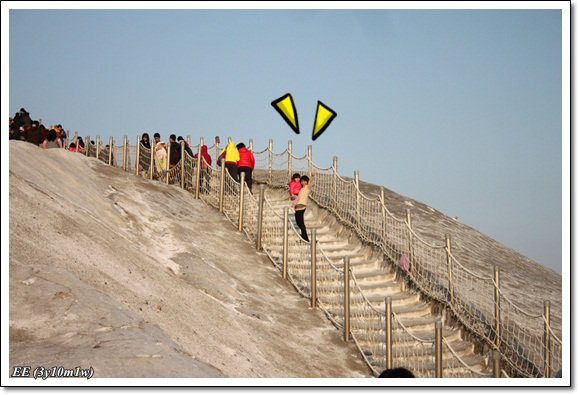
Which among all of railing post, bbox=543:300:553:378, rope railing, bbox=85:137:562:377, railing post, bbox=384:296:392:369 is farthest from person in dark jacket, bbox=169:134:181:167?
railing post, bbox=543:300:553:378

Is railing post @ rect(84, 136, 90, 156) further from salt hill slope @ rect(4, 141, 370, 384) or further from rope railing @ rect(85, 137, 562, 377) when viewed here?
salt hill slope @ rect(4, 141, 370, 384)

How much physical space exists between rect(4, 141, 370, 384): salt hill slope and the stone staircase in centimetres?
55

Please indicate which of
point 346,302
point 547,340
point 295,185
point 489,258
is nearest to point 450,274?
point 346,302

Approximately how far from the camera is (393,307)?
1456cm

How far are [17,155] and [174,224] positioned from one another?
3.18 m

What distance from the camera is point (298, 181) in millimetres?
19516

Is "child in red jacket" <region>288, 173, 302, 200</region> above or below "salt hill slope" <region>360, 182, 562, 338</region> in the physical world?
above

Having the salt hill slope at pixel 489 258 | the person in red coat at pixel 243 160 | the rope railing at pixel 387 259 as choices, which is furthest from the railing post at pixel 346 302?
the person in red coat at pixel 243 160

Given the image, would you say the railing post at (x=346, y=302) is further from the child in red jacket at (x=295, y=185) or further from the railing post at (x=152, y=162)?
the railing post at (x=152, y=162)

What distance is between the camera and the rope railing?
12.6m

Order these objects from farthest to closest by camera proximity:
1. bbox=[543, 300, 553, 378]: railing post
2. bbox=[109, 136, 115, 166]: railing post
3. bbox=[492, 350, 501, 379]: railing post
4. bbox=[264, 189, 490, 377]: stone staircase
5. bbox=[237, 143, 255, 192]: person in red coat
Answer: bbox=[109, 136, 115, 166]: railing post → bbox=[237, 143, 255, 192]: person in red coat → bbox=[264, 189, 490, 377]: stone staircase → bbox=[543, 300, 553, 378]: railing post → bbox=[492, 350, 501, 379]: railing post

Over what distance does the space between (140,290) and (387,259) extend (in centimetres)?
568
